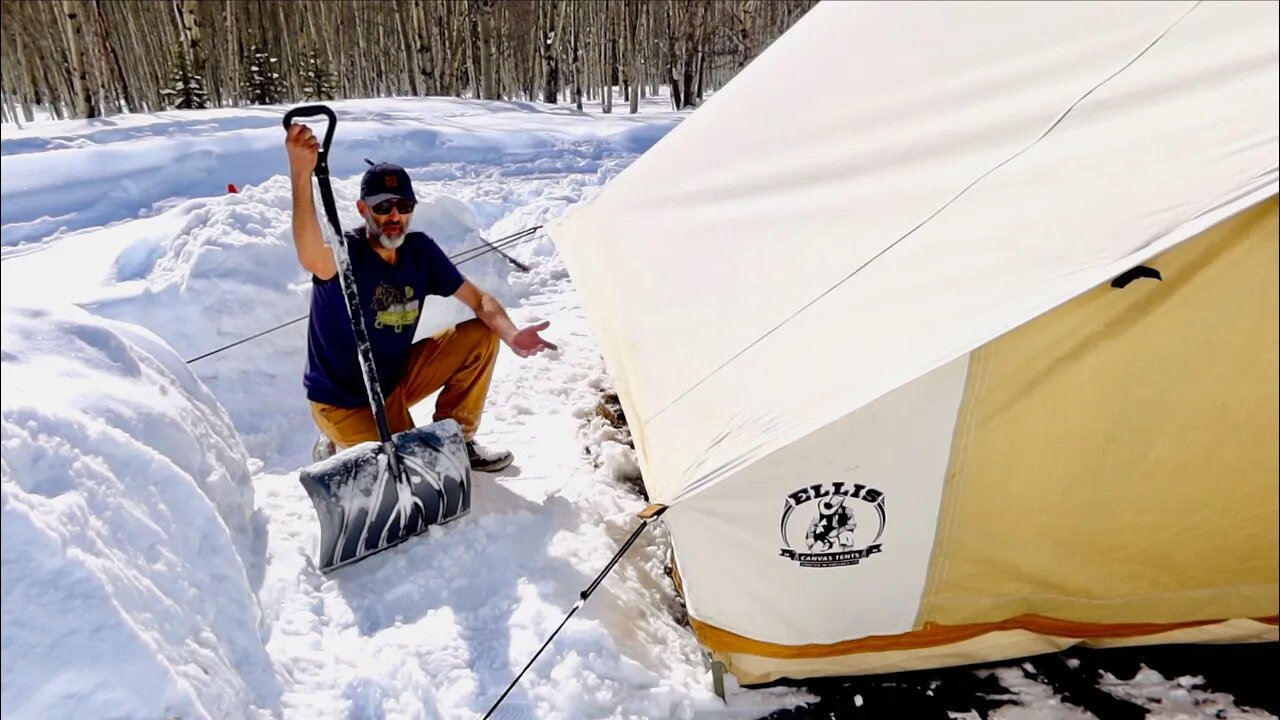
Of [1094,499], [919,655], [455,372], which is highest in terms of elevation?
[1094,499]

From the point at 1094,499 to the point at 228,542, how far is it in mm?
2007

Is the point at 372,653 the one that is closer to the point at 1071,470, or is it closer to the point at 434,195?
the point at 1071,470

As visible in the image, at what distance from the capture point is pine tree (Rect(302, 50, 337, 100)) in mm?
2154

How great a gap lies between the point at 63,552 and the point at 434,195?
13.9ft

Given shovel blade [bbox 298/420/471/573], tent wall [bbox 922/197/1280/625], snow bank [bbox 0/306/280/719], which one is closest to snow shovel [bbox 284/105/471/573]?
shovel blade [bbox 298/420/471/573]

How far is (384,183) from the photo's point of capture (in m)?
2.36

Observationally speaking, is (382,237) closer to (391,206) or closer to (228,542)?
(391,206)

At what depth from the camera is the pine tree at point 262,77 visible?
195 centimetres

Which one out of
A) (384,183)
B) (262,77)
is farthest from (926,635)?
(262,77)

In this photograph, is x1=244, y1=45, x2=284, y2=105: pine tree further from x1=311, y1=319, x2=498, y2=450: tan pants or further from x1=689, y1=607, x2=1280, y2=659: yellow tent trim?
x1=689, y1=607, x2=1280, y2=659: yellow tent trim

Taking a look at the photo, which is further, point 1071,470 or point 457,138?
point 457,138

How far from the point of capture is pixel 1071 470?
63.8 inches

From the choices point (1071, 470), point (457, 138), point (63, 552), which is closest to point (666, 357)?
point (1071, 470)

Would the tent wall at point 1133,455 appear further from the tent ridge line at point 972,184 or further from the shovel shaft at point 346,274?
the shovel shaft at point 346,274
